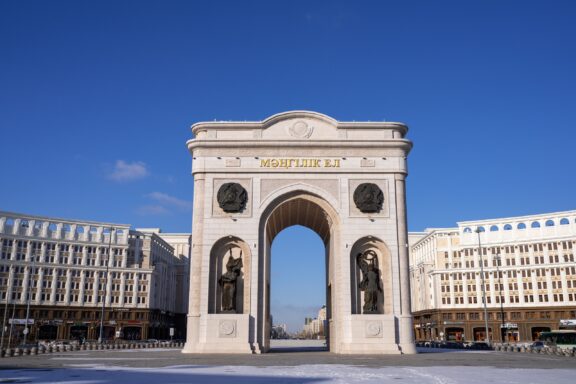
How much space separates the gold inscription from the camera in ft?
136

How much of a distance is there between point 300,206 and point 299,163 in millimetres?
3958

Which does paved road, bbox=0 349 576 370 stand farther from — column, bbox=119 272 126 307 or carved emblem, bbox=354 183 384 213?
column, bbox=119 272 126 307

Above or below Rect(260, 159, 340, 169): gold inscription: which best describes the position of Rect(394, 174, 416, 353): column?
below

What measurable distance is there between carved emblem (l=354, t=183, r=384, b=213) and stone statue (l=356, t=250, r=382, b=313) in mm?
3479

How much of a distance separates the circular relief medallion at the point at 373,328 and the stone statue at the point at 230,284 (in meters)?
9.96

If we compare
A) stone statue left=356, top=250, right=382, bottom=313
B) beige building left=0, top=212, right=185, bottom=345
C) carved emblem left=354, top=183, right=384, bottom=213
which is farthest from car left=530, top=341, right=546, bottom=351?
beige building left=0, top=212, right=185, bottom=345

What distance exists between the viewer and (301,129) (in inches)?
1657

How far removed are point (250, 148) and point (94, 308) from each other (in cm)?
6276

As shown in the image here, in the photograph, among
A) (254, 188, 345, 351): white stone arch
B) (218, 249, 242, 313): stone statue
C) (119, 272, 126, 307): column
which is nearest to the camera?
(218, 249, 242, 313): stone statue

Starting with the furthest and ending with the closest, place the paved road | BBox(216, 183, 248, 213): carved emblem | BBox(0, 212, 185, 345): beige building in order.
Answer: BBox(0, 212, 185, 345): beige building
BBox(216, 183, 248, 213): carved emblem
the paved road

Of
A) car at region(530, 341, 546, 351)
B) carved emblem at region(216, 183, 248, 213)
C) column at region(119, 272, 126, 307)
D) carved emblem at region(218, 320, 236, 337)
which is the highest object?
carved emblem at region(216, 183, 248, 213)

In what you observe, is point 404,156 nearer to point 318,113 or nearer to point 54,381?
point 318,113

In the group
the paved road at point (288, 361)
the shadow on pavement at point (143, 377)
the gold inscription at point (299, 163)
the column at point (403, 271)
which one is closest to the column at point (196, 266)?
the paved road at point (288, 361)

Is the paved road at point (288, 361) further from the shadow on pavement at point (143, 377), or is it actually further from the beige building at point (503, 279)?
the beige building at point (503, 279)
